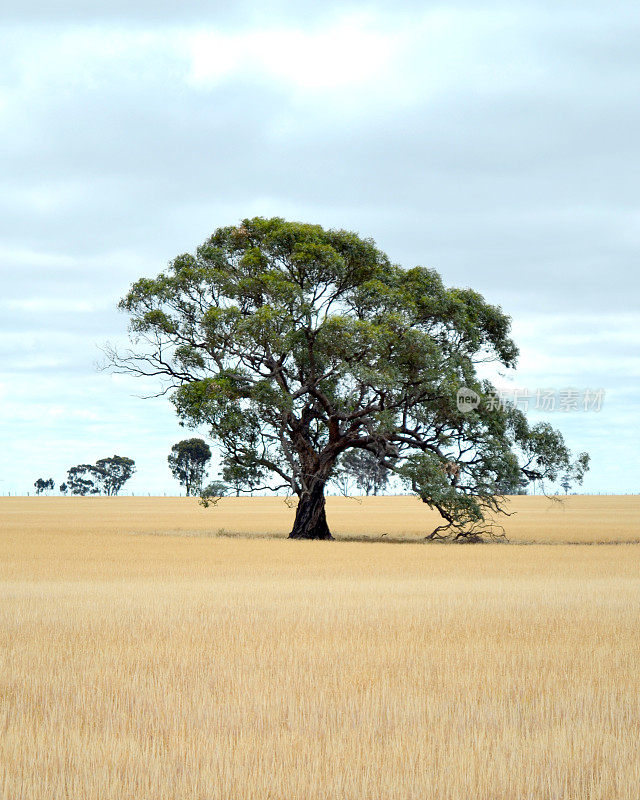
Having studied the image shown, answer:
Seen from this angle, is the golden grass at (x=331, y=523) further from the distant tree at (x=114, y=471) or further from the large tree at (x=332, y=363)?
the distant tree at (x=114, y=471)

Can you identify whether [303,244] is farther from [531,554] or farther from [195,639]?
[195,639]

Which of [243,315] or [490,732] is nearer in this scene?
[490,732]

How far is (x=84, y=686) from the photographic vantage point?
9594 millimetres

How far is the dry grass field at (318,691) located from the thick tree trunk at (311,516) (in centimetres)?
2089

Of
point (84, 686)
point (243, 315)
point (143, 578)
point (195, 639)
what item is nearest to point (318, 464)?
point (243, 315)

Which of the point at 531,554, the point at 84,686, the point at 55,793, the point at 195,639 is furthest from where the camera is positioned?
the point at 531,554

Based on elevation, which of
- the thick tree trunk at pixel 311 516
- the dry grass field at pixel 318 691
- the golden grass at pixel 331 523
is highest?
the thick tree trunk at pixel 311 516

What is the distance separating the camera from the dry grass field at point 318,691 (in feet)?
21.6

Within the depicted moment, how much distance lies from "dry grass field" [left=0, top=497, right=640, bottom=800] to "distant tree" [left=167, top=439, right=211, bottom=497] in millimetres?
142011

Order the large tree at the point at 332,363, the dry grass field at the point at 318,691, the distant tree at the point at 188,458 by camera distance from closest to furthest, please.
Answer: the dry grass field at the point at 318,691
the large tree at the point at 332,363
the distant tree at the point at 188,458

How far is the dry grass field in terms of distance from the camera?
21.6 ft

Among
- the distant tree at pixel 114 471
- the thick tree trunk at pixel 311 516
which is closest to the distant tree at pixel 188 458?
the distant tree at pixel 114 471

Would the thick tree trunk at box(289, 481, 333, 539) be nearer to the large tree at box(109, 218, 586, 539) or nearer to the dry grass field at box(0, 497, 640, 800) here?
the large tree at box(109, 218, 586, 539)

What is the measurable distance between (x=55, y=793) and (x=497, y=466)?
3348cm
